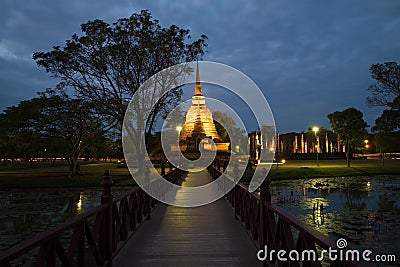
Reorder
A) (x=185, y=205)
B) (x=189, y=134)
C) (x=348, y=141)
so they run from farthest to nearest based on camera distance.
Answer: (x=189, y=134) < (x=348, y=141) < (x=185, y=205)

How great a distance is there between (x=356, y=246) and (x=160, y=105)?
17.3 m

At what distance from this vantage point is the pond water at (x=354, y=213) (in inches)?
327

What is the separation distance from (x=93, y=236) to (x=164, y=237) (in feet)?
9.89

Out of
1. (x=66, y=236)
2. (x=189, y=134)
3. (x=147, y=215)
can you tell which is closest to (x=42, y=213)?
(x=66, y=236)

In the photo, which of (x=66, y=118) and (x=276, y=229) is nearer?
(x=276, y=229)

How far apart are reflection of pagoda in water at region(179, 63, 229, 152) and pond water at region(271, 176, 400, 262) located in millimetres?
35294

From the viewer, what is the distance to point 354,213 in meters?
12.0

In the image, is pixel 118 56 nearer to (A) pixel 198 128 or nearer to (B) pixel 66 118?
(B) pixel 66 118

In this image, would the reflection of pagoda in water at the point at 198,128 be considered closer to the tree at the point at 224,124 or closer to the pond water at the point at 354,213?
the tree at the point at 224,124

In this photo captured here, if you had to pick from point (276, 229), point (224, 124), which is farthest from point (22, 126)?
point (224, 124)

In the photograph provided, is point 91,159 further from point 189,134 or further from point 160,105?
point 160,105

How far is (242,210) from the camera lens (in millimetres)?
8398

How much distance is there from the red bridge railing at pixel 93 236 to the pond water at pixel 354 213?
191 inches

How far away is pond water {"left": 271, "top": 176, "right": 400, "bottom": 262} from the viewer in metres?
8.30
